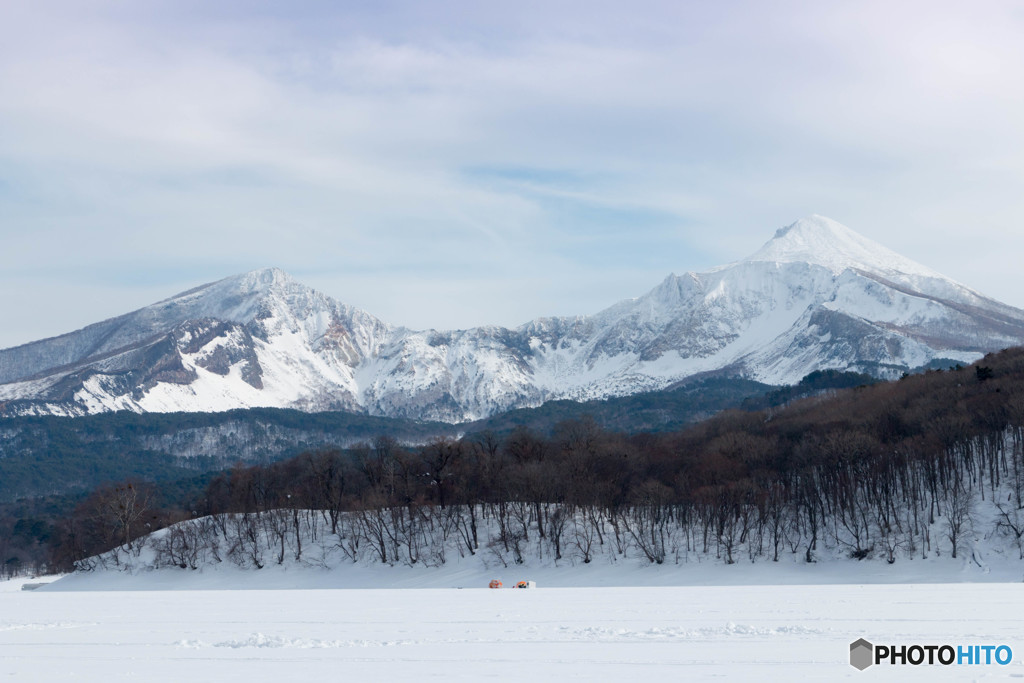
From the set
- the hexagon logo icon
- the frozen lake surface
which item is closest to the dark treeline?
the frozen lake surface

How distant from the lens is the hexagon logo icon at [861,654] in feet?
108

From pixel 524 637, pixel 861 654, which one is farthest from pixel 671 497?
pixel 861 654

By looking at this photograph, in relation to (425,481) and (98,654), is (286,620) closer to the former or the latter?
(98,654)

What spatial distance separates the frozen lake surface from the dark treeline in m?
37.1

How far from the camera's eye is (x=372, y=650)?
3988cm

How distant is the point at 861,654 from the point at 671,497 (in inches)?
3006

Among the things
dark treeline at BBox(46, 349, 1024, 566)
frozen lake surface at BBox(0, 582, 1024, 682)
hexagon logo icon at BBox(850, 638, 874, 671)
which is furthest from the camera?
dark treeline at BBox(46, 349, 1024, 566)

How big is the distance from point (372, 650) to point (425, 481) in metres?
88.4

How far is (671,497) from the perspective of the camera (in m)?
110

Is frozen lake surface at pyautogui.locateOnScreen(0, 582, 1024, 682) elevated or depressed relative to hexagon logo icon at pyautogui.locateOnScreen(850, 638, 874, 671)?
depressed

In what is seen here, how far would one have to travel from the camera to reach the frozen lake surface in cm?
3378

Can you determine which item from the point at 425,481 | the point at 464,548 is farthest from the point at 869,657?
the point at 425,481

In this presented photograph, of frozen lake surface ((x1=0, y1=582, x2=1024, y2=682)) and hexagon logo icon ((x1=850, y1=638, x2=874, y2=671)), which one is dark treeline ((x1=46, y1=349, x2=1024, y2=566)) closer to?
frozen lake surface ((x1=0, y1=582, x2=1024, y2=682))

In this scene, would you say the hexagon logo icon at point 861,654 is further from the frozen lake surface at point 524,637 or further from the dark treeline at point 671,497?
the dark treeline at point 671,497
